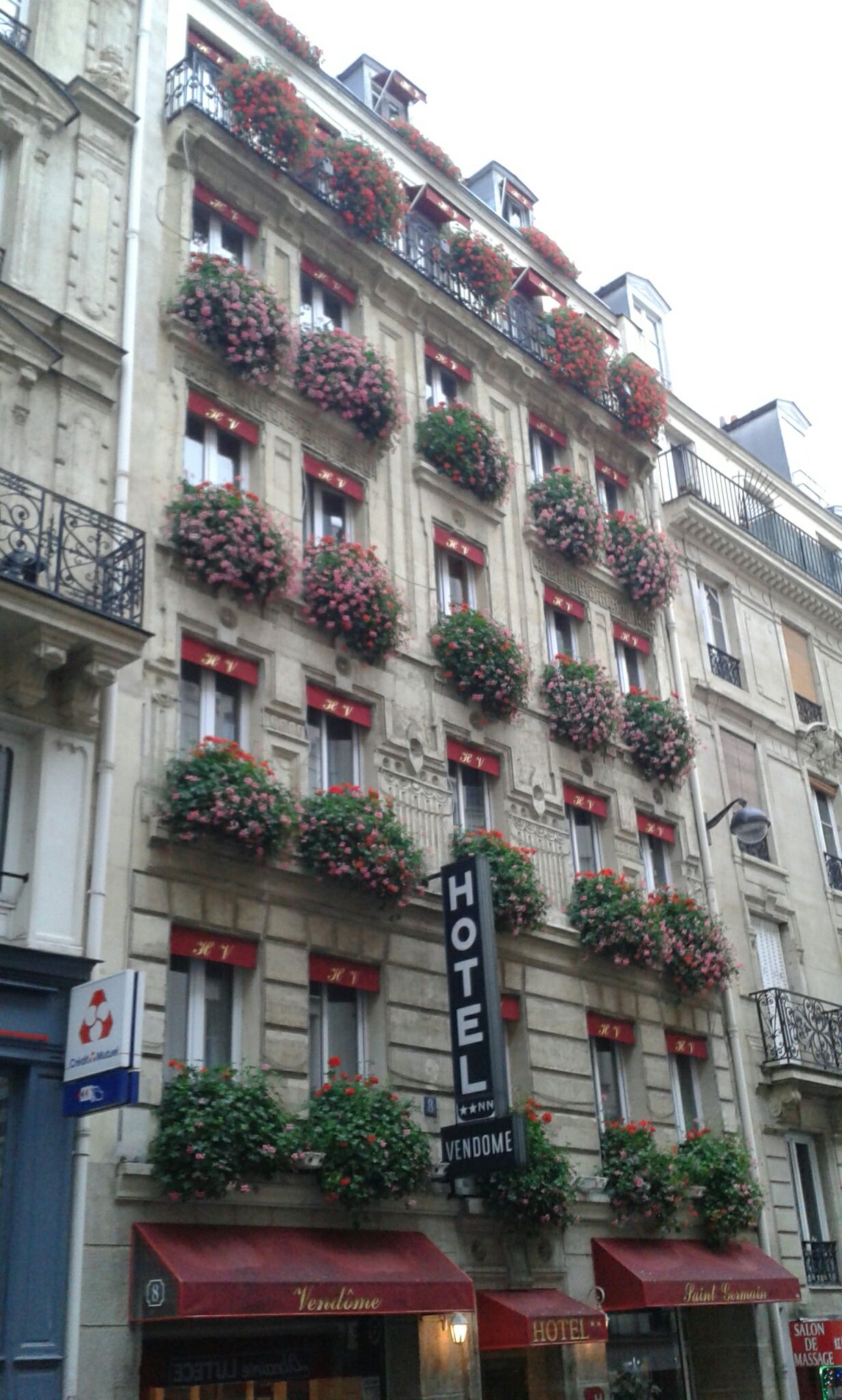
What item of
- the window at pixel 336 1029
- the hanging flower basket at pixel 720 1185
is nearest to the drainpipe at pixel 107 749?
the window at pixel 336 1029

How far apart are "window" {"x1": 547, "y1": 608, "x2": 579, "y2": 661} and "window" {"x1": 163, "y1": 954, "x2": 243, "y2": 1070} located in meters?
8.36

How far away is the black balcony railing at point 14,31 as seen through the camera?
16.0 metres

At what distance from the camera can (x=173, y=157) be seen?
17.2m

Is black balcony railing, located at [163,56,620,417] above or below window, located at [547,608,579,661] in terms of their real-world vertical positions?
above

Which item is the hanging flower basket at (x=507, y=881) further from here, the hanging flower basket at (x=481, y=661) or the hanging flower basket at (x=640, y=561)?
the hanging flower basket at (x=640, y=561)

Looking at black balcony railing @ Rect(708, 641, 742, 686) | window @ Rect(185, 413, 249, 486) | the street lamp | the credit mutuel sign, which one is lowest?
the credit mutuel sign

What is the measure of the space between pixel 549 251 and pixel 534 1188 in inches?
639

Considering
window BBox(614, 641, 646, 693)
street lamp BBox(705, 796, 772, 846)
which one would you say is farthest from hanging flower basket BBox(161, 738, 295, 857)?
window BBox(614, 641, 646, 693)

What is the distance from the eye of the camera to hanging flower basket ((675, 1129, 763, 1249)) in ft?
58.6

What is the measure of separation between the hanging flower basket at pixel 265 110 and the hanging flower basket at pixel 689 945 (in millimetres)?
10979

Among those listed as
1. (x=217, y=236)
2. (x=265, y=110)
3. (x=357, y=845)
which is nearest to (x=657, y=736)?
(x=357, y=845)

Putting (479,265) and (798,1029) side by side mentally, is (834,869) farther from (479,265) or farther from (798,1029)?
(479,265)

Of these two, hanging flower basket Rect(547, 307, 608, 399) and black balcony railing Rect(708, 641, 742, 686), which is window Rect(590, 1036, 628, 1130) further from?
hanging flower basket Rect(547, 307, 608, 399)

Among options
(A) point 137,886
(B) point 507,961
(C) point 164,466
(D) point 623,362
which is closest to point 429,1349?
(B) point 507,961
